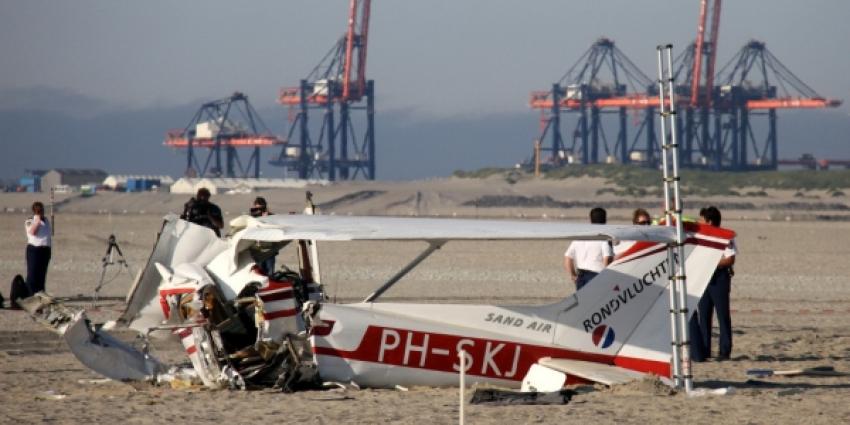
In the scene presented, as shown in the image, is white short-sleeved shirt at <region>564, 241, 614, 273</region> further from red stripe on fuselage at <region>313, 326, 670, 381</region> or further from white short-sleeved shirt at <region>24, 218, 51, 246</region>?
white short-sleeved shirt at <region>24, 218, 51, 246</region>

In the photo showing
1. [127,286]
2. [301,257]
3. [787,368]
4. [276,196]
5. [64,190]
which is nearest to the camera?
[301,257]

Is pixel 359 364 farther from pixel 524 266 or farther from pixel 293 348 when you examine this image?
pixel 524 266

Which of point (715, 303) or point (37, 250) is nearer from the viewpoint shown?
point (715, 303)

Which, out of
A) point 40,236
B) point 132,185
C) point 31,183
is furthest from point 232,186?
point 40,236

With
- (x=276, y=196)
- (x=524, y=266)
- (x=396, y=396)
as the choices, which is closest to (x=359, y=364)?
(x=396, y=396)

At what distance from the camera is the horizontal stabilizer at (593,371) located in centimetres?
1048

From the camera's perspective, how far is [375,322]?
10492 mm

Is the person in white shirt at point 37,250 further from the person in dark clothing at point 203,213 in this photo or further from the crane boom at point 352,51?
the crane boom at point 352,51

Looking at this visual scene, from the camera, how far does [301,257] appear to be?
11305 millimetres

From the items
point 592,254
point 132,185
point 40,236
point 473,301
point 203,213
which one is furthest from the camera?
point 132,185

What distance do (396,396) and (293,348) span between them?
85 centimetres

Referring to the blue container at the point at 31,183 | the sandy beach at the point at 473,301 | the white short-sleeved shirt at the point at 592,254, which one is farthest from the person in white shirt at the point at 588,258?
the blue container at the point at 31,183

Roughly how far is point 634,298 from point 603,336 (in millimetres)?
373

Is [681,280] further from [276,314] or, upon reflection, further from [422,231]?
[276,314]
